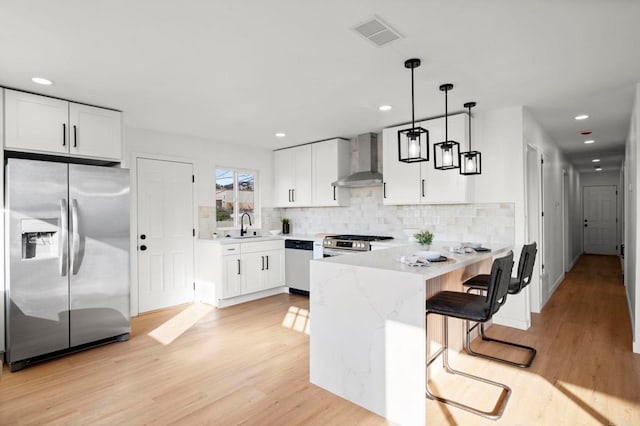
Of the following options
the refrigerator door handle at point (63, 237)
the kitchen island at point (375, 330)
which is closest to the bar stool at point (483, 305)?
the kitchen island at point (375, 330)

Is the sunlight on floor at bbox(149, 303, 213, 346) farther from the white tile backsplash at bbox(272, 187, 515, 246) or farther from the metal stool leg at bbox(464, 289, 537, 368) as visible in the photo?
the metal stool leg at bbox(464, 289, 537, 368)

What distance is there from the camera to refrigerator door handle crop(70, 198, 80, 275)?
125 inches

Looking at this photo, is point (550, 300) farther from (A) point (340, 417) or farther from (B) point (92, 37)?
(B) point (92, 37)

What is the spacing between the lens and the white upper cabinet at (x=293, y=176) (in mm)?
5613

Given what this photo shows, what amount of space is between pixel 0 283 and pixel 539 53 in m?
4.46

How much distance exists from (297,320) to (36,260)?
252 cm

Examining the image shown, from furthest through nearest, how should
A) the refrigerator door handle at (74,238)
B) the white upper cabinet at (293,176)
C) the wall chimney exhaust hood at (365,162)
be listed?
the white upper cabinet at (293,176), the wall chimney exhaust hood at (365,162), the refrigerator door handle at (74,238)

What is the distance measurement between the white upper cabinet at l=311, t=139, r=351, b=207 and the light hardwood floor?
1.97 meters

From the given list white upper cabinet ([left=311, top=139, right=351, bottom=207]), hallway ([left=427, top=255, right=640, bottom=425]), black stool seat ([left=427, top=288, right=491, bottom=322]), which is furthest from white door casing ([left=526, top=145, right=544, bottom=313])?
white upper cabinet ([left=311, top=139, right=351, bottom=207])

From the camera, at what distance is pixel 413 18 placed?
81.0 inches

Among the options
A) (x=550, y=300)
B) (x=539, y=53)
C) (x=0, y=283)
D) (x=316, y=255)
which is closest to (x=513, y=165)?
(x=539, y=53)

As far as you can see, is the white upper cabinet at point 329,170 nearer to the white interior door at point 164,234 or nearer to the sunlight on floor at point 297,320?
the sunlight on floor at point 297,320

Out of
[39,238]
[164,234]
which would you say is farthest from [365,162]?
[39,238]

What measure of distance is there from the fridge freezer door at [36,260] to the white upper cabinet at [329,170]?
125 inches
